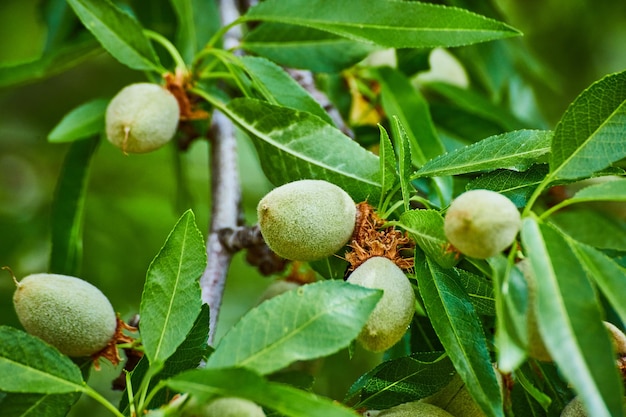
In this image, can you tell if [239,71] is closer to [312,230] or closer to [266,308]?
[312,230]

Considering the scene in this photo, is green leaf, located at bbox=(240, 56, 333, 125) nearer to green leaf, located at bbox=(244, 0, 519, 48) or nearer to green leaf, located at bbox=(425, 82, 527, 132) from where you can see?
green leaf, located at bbox=(244, 0, 519, 48)

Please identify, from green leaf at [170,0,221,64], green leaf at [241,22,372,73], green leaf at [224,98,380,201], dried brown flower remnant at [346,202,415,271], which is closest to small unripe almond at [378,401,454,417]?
dried brown flower remnant at [346,202,415,271]

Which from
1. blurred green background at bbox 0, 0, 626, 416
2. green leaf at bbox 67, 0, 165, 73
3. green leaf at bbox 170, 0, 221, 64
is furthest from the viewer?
blurred green background at bbox 0, 0, 626, 416

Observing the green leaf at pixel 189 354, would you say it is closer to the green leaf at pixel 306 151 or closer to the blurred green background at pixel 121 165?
the green leaf at pixel 306 151

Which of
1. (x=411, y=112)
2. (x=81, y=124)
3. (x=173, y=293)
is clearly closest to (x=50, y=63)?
(x=81, y=124)

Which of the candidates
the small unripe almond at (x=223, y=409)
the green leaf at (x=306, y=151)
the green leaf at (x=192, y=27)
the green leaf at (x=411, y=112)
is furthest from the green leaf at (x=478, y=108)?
the small unripe almond at (x=223, y=409)

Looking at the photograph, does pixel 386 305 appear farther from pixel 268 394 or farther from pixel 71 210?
pixel 71 210
